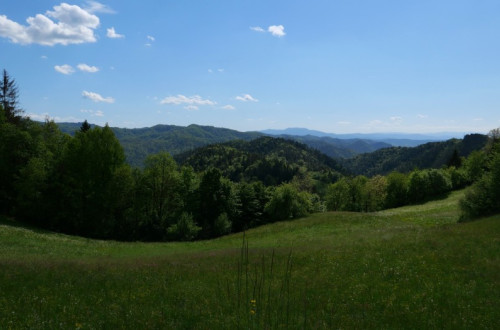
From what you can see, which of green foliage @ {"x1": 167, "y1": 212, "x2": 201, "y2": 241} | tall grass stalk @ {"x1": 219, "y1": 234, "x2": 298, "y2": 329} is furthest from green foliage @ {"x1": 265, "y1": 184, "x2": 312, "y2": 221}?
tall grass stalk @ {"x1": 219, "y1": 234, "x2": 298, "y2": 329}

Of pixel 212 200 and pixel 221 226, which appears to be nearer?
pixel 221 226

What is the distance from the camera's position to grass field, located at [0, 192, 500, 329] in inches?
363

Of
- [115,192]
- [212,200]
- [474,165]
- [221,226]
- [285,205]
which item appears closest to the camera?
[115,192]

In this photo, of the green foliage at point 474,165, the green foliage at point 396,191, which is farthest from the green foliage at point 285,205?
the green foliage at point 474,165

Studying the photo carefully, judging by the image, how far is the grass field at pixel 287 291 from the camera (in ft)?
30.3

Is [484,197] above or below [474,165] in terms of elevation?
below

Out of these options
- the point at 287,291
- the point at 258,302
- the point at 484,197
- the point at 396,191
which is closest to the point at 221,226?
the point at 484,197

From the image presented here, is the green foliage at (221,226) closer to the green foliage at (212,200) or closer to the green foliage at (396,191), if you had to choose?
the green foliage at (212,200)

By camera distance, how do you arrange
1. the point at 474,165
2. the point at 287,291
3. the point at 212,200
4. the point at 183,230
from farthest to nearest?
the point at 474,165, the point at 212,200, the point at 183,230, the point at 287,291

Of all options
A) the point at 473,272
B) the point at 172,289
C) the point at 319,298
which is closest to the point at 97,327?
the point at 172,289

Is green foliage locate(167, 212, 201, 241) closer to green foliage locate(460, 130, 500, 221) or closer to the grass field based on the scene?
the grass field

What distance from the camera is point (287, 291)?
12281 mm

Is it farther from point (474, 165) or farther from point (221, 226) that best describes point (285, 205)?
point (474, 165)

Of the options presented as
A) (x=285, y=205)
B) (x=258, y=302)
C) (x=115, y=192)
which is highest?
(x=258, y=302)
